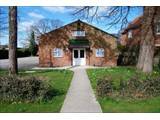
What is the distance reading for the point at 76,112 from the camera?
32.5 ft

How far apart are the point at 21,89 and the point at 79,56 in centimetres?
2320

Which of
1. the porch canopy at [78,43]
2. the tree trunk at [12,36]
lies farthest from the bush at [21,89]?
the porch canopy at [78,43]

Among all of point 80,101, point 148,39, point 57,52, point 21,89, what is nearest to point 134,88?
point 80,101

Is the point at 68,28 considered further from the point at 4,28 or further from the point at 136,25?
the point at 136,25

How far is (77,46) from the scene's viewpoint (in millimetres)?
34031

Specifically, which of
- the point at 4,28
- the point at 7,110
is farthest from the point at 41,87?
the point at 4,28

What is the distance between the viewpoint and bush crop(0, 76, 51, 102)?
11516 mm

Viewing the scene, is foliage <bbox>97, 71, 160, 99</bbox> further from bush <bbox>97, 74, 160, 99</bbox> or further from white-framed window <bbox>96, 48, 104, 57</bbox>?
white-framed window <bbox>96, 48, 104, 57</bbox>

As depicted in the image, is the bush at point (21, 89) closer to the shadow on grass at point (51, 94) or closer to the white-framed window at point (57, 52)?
the shadow on grass at point (51, 94)

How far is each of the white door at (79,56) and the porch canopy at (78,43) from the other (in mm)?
737

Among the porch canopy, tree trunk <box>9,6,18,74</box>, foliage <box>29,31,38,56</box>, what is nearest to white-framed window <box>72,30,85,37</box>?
the porch canopy

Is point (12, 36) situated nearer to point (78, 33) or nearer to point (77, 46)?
point (77, 46)
